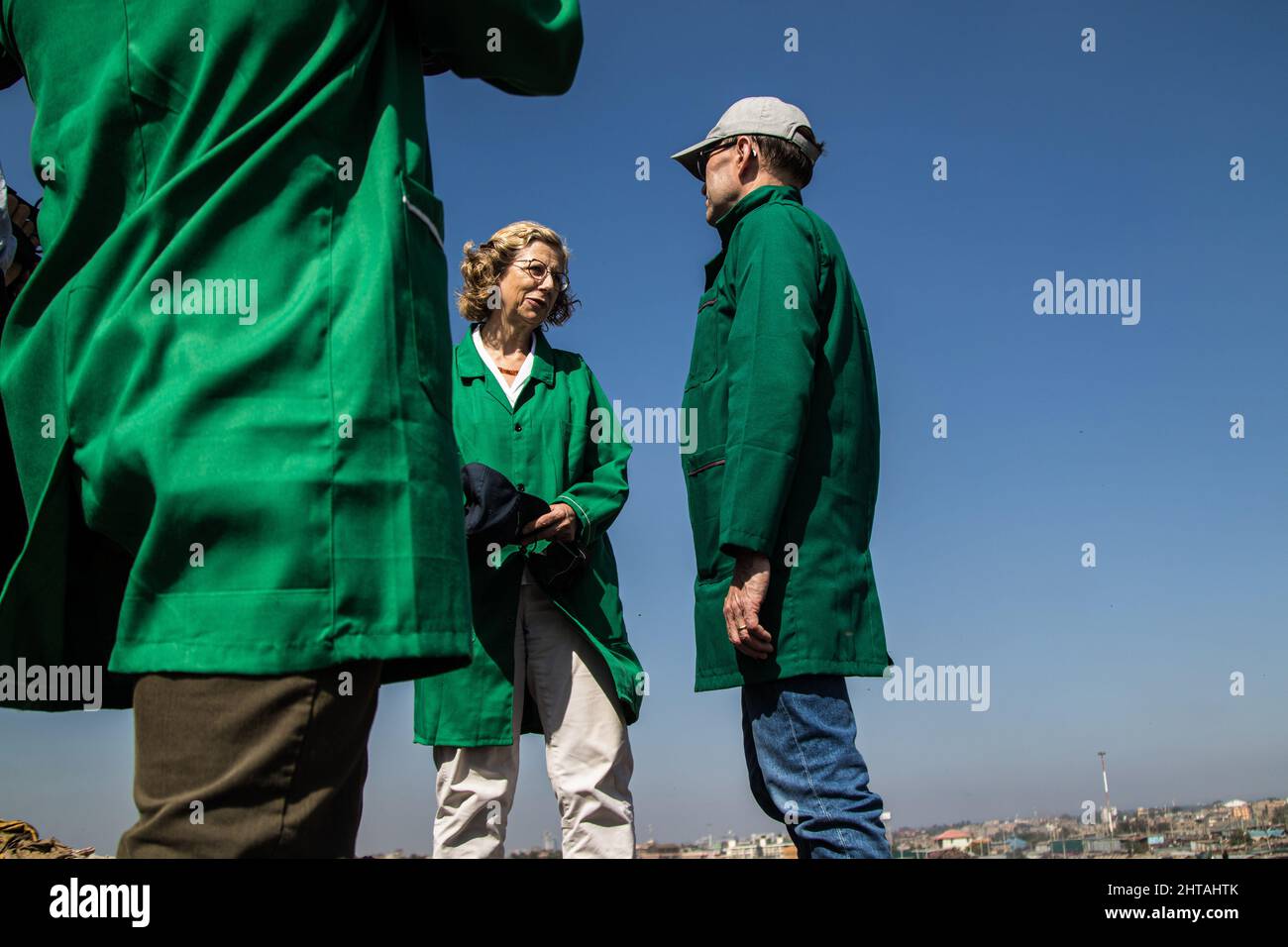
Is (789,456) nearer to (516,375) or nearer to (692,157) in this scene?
(692,157)

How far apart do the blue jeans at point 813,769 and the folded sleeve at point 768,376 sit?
374mm

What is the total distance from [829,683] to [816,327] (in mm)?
925

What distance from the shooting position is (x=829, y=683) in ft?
9.99

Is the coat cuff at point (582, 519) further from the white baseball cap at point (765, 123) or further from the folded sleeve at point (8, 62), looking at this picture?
the folded sleeve at point (8, 62)

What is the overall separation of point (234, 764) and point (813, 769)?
5.34ft

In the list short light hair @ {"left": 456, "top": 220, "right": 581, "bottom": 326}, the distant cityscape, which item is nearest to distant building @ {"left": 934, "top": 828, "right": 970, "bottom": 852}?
the distant cityscape

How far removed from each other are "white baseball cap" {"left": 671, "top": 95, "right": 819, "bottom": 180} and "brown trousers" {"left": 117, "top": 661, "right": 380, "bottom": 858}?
2460 millimetres

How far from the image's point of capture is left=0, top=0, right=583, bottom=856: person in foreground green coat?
168 cm

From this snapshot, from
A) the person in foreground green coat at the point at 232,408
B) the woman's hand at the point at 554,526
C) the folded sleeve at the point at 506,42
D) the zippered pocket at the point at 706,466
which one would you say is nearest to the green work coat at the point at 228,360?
the person in foreground green coat at the point at 232,408

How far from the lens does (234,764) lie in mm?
1643

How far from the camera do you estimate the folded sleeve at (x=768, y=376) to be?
10.0 ft

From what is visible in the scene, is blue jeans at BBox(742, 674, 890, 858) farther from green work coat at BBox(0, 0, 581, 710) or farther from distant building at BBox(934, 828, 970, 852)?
green work coat at BBox(0, 0, 581, 710)

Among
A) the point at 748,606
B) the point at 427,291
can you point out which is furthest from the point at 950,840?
the point at 427,291
